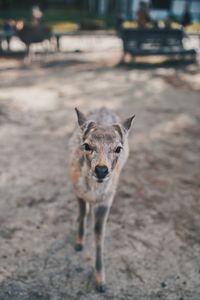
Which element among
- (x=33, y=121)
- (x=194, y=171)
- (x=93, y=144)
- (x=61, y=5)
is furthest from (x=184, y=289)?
(x=61, y=5)

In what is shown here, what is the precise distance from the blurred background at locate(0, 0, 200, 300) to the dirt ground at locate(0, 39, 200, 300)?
18 mm

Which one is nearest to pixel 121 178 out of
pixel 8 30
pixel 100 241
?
pixel 100 241

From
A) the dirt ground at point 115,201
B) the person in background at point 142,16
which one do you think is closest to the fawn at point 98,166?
the dirt ground at point 115,201

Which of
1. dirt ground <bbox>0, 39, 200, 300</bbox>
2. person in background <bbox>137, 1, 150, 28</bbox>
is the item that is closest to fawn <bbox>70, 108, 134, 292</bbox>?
dirt ground <bbox>0, 39, 200, 300</bbox>

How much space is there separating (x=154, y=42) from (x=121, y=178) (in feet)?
36.1

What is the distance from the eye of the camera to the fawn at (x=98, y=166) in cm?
383

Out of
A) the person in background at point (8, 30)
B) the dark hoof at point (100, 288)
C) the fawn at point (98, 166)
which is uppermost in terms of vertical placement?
the person in background at point (8, 30)

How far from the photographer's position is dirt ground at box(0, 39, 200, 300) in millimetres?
4680

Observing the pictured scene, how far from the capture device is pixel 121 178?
23.1 feet

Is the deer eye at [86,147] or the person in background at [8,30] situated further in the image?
the person in background at [8,30]

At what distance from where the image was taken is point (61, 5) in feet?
114

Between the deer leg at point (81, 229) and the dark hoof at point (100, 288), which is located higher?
the deer leg at point (81, 229)

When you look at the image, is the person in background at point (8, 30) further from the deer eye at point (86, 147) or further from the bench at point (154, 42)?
the deer eye at point (86, 147)

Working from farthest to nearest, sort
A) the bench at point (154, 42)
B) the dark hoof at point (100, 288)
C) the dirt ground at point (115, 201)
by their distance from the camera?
the bench at point (154, 42) < the dirt ground at point (115, 201) < the dark hoof at point (100, 288)
